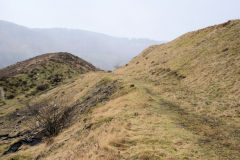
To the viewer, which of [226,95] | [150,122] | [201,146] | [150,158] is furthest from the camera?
[226,95]


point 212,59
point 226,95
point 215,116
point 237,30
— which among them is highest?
point 237,30

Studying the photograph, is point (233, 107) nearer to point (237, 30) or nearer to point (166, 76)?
point (166, 76)

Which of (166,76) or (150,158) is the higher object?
(166,76)

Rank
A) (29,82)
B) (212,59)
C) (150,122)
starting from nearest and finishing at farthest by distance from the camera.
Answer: (150,122)
(212,59)
(29,82)

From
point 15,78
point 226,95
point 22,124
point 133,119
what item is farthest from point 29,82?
point 226,95

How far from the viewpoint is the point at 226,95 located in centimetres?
1616

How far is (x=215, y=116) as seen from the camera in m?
13.4

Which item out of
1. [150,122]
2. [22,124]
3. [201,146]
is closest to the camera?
[201,146]

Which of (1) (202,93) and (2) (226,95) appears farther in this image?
(1) (202,93)

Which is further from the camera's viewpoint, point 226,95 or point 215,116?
point 226,95

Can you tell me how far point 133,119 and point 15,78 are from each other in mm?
72092

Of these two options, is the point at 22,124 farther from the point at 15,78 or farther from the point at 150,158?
the point at 15,78

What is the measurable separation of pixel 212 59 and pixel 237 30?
36.3 feet

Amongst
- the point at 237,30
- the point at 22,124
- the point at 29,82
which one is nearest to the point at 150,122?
the point at 237,30
